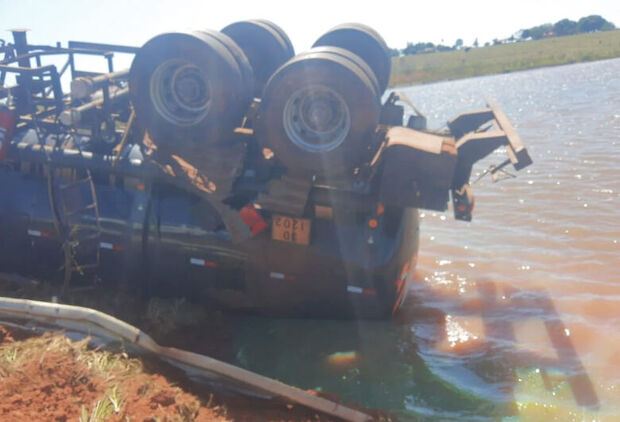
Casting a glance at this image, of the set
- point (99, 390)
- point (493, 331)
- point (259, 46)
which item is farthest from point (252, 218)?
point (493, 331)

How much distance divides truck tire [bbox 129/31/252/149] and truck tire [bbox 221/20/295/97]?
1.52 metres

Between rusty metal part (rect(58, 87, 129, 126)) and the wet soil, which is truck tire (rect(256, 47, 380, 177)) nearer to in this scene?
the wet soil

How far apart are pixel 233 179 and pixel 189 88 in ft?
3.24

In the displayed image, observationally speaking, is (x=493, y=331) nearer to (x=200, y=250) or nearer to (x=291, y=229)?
(x=291, y=229)

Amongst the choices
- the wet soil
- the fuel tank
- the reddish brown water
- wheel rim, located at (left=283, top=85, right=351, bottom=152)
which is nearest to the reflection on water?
the reddish brown water

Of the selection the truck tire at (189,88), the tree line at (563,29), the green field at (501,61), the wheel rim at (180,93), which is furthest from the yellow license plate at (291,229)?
the tree line at (563,29)

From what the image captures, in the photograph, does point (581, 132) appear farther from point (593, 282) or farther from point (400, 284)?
point (400, 284)

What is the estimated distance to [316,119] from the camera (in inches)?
212

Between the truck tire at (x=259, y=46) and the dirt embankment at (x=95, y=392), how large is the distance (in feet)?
12.9

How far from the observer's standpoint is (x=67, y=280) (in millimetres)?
6410

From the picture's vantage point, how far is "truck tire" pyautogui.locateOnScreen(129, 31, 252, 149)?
18.1 ft

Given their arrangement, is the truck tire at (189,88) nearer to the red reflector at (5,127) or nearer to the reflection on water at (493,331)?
the red reflector at (5,127)

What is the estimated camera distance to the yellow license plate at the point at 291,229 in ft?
19.0

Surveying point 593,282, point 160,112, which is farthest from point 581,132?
point 160,112
